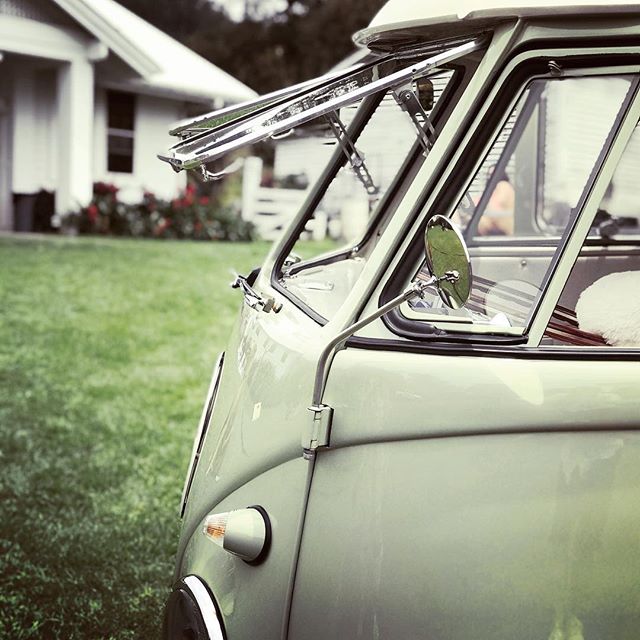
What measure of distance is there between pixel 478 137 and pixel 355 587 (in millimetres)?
973

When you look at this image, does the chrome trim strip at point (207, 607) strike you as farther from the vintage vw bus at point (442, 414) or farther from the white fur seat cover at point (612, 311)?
the white fur seat cover at point (612, 311)

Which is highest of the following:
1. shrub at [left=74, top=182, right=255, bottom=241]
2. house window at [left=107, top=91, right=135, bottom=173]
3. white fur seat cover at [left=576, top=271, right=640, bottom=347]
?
house window at [left=107, top=91, right=135, bottom=173]

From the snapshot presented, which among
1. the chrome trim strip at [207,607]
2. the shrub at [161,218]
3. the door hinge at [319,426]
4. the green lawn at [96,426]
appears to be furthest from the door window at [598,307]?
the shrub at [161,218]

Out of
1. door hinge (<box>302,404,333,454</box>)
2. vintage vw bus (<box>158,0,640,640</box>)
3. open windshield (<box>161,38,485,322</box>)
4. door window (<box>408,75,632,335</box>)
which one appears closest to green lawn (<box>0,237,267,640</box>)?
open windshield (<box>161,38,485,322</box>)

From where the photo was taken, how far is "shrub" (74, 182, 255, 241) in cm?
1683

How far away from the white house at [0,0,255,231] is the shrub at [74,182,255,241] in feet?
1.51

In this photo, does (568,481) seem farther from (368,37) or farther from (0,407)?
(0,407)

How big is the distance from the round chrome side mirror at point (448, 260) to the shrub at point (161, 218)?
15.3 m

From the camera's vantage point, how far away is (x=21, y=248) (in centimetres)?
1370

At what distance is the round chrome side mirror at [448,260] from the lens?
188 cm

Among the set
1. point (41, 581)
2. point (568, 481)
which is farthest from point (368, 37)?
point (41, 581)

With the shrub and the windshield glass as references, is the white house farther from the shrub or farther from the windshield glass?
the windshield glass

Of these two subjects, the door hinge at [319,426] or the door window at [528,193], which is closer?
the door hinge at [319,426]

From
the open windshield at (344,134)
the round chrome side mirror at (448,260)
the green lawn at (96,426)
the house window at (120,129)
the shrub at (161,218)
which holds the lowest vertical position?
the green lawn at (96,426)
